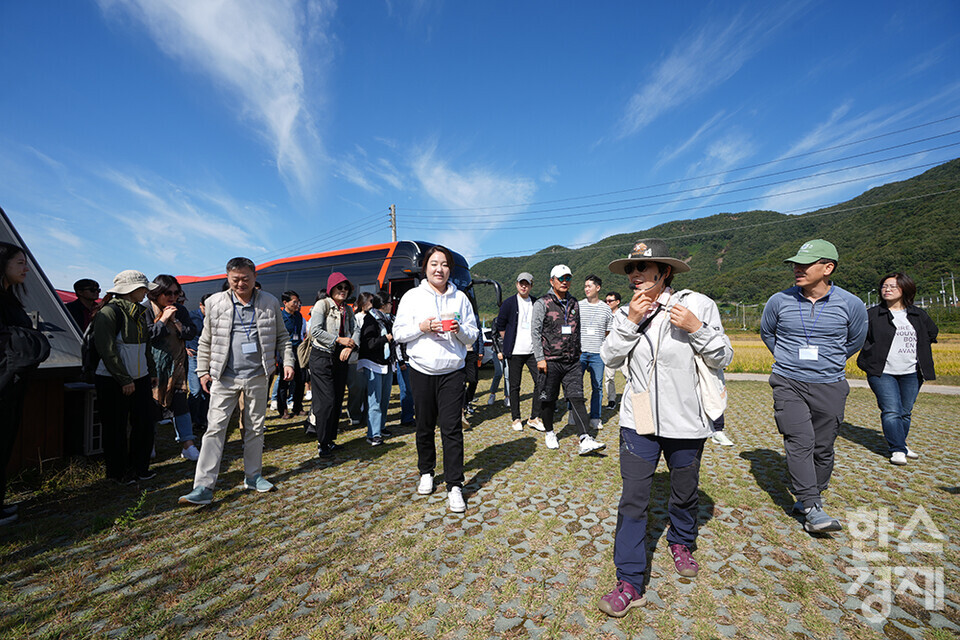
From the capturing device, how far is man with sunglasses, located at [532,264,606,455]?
16.3 feet

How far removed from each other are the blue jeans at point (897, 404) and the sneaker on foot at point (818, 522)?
102 inches

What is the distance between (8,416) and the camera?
3080 millimetres

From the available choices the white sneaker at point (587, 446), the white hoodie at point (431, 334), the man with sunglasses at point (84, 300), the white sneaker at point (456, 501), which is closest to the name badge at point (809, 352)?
the white sneaker at point (587, 446)

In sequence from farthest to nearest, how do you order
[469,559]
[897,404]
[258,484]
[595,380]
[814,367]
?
[595,380] < [897,404] < [258,484] < [814,367] < [469,559]

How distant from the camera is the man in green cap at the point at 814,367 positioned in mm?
3127

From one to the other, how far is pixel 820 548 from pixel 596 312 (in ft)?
11.2

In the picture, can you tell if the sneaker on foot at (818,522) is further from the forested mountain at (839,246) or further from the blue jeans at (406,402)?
the forested mountain at (839,246)

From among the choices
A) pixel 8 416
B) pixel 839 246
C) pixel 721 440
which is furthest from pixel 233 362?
pixel 839 246

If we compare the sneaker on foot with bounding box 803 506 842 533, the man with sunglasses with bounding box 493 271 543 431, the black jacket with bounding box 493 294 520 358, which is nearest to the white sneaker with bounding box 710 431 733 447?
the man with sunglasses with bounding box 493 271 543 431

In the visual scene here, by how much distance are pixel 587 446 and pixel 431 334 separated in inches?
→ 101

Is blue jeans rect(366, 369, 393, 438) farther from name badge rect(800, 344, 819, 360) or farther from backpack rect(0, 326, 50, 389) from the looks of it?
name badge rect(800, 344, 819, 360)

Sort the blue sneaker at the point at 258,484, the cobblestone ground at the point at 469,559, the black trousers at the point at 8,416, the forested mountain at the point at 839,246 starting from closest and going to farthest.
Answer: the cobblestone ground at the point at 469,559
the black trousers at the point at 8,416
the blue sneaker at the point at 258,484
the forested mountain at the point at 839,246

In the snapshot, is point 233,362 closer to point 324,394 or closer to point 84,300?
point 324,394

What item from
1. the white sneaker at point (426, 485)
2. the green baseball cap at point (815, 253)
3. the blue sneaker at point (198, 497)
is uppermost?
the green baseball cap at point (815, 253)
